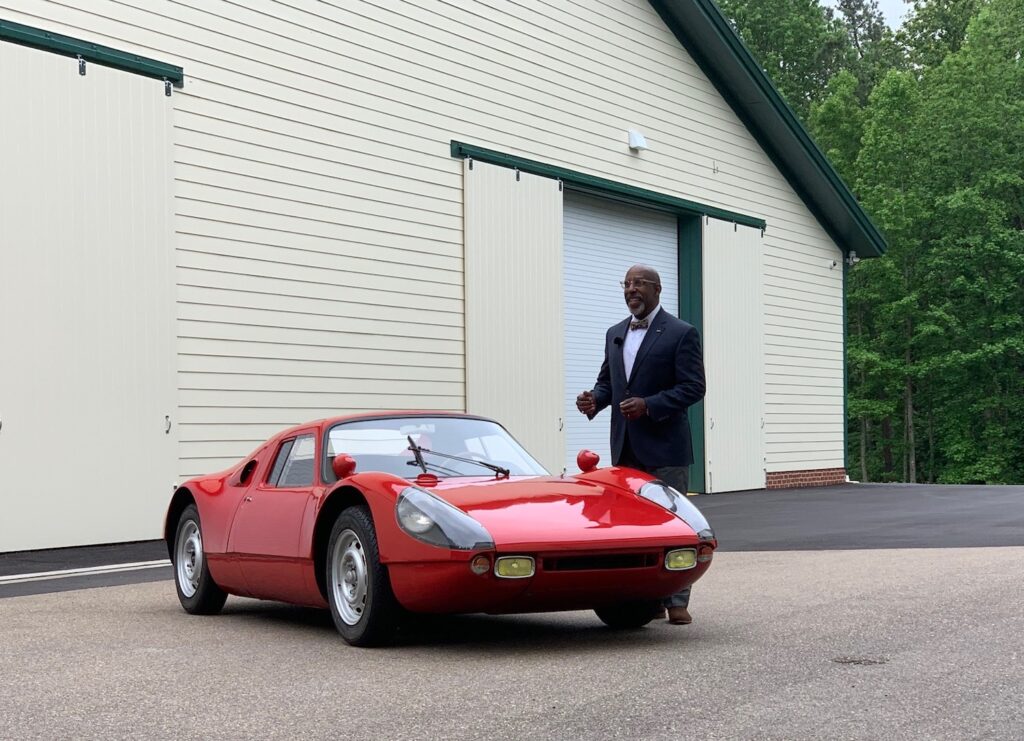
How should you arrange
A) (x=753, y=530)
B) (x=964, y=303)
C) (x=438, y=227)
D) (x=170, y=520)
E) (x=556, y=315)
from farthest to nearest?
(x=964, y=303)
(x=556, y=315)
(x=438, y=227)
(x=753, y=530)
(x=170, y=520)

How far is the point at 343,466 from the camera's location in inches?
269

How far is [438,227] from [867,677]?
12371 mm

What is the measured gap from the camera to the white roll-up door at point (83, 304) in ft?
40.8

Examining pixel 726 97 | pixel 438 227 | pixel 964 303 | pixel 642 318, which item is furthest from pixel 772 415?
pixel 964 303

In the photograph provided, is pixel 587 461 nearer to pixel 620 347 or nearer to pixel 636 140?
pixel 620 347

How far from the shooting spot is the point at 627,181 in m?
21.1

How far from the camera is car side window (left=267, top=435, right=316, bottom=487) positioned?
740 cm

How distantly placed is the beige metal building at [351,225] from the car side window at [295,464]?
18.0 ft

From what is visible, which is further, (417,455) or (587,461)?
(587,461)

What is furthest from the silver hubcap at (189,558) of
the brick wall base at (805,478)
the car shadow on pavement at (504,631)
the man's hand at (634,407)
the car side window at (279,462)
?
the brick wall base at (805,478)

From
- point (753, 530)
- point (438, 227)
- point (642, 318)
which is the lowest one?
point (753, 530)

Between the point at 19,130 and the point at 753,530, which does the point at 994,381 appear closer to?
the point at 753,530

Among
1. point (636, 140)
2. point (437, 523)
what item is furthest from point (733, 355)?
point (437, 523)

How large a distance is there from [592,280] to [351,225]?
218 inches
